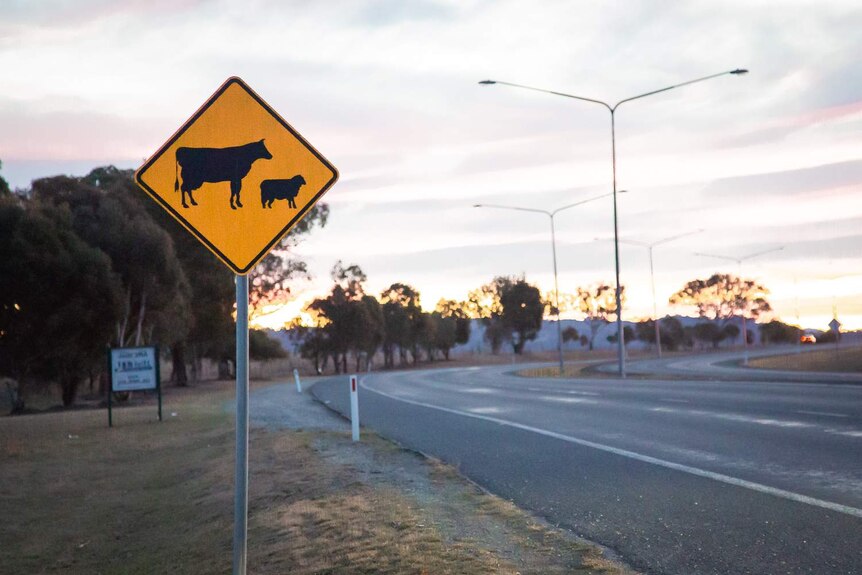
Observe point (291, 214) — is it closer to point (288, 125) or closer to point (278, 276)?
point (288, 125)

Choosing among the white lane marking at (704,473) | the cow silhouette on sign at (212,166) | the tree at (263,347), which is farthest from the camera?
the tree at (263,347)

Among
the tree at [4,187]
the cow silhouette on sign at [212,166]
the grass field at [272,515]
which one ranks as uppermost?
the tree at [4,187]

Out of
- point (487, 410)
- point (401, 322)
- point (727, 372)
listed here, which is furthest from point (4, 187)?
point (401, 322)

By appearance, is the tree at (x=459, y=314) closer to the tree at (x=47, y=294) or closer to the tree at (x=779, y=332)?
the tree at (x=779, y=332)

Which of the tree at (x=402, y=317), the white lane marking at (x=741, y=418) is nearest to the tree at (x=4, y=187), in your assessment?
the white lane marking at (x=741, y=418)

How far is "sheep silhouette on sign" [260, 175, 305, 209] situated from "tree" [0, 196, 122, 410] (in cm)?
2366

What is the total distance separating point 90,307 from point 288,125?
1021 inches

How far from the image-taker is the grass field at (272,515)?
6.69m

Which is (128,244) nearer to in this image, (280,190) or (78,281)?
(78,281)

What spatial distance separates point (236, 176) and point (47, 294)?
24895mm

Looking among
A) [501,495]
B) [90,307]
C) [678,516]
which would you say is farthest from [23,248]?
[678,516]

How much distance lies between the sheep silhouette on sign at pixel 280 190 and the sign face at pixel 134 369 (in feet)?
64.2

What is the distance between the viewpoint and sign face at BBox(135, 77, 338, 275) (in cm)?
540

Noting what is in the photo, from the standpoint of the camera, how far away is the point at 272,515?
8.77 m
